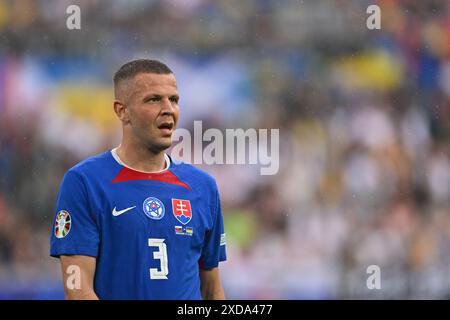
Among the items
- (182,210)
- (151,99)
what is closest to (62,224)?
(182,210)

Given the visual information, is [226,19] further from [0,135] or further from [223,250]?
[223,250]

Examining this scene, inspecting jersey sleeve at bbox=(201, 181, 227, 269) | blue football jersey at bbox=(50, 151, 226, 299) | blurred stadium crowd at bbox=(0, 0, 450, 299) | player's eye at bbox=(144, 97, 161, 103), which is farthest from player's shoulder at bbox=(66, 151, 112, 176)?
blurred stadium crowd at bbox=(0, 0, 450, 299)

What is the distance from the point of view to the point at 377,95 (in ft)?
28.0

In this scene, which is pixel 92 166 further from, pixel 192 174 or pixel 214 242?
pixel 214 242

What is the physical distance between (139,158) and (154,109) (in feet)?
0.77

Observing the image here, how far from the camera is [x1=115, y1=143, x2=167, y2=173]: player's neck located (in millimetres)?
3459

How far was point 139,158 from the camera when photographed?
3.47 m

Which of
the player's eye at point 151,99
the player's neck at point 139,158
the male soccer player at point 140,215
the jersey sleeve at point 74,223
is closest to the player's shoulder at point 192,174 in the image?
the male soccer player at point 140,215

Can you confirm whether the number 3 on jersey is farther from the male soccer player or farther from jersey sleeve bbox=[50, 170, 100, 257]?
jersey sleeve bbox=[50, 170, 100, 257]

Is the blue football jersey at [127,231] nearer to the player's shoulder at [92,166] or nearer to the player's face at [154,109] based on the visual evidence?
the player's shoulder at [92,166]

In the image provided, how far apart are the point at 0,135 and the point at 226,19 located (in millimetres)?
2672

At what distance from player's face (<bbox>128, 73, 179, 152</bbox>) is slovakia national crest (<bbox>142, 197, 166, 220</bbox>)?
23 cm

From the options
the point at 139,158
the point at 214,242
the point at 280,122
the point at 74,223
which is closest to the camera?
the point at 74,223

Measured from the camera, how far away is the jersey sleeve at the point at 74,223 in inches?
126
